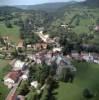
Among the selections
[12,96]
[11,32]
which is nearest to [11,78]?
[12,96]

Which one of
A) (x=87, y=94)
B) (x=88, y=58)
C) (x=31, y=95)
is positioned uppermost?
(x=31, y=95)

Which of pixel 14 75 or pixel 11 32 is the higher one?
pixel 14 75

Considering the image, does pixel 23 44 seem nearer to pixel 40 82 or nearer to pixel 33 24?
pixel 40 82

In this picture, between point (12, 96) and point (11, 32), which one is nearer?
point (12, 96)

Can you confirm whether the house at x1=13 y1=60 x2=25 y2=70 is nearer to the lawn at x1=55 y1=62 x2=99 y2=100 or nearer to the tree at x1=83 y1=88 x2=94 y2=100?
the lawn at x1=55 y1=62 x2=99 y2=100

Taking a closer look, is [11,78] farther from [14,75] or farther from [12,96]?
[12,96]

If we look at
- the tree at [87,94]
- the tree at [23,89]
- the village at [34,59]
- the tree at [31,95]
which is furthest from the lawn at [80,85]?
the tree at [23,89]
